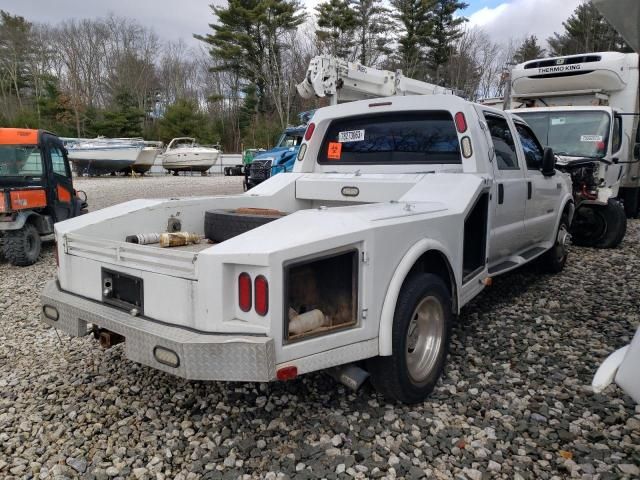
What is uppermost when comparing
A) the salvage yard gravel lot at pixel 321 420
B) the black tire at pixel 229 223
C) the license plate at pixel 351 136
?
the license plate at pixel 351 136

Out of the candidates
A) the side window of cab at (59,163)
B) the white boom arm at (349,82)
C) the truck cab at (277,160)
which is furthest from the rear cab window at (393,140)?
the truck cab at (277,160)

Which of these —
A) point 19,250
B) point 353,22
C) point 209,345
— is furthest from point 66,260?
point 353,22

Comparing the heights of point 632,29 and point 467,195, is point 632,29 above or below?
above

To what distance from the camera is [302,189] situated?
14.3 ft

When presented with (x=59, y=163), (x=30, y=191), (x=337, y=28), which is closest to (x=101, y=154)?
(x=59, y=163)

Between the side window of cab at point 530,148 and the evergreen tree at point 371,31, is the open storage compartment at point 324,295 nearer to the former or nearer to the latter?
the side window of cab at point 530,148

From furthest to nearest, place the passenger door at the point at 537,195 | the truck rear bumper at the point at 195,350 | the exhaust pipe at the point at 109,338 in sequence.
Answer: the passenger door at the point at 537,195 < the exhaust pipe at the point at 109,338 < the truck rear bumper at the point at 195,350

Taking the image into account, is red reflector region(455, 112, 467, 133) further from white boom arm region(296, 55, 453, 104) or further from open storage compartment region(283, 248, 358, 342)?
white boom arm region(296, 55, 453, 104)

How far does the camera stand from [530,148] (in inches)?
198

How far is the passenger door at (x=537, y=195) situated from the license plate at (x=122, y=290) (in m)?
3.64

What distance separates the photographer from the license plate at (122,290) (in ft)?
8.47

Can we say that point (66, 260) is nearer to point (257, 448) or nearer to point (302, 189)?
point (257, 448)

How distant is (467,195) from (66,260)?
103 inches

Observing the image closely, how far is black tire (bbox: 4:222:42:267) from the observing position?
6.82 metres
